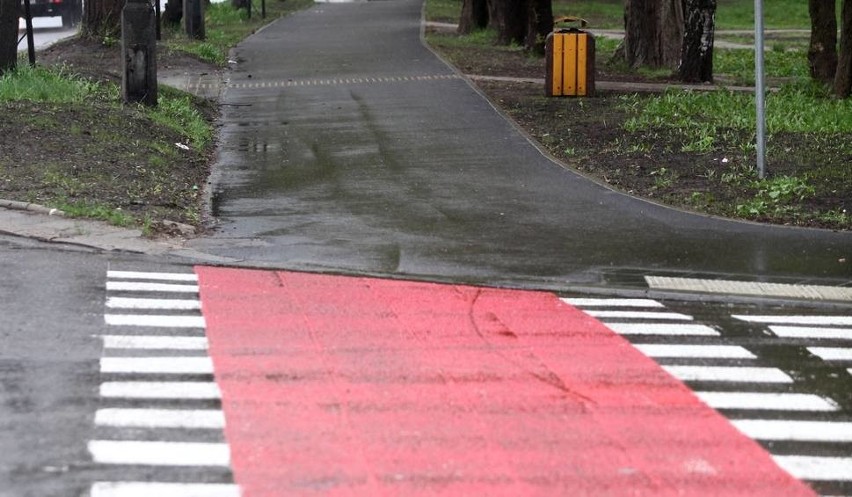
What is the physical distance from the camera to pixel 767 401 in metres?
8.24

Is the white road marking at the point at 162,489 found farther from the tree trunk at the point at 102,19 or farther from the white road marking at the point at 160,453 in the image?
the tree trunk at the point at 102,19

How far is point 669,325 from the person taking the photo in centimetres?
1023

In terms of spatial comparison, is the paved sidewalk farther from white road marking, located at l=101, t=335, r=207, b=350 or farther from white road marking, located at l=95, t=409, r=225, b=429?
white road marking, located at l=95, t=409, r=225, b=429

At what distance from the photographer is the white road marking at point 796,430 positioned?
756 centimetres

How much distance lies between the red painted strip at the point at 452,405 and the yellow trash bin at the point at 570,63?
44.9ft

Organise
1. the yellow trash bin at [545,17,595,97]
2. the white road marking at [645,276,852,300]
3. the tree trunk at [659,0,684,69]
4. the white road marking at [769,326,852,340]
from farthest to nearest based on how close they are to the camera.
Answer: the tree trunk at [659,0,684,69]
the yellow trash bin at [545,17,595,97]
the white road marking at [645,276,852,300]
the white road marking at [769,326,852,340]

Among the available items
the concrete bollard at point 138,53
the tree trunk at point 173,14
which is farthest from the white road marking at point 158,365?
the tree trunk at point 173,14

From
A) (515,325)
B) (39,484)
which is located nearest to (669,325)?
(515,325)

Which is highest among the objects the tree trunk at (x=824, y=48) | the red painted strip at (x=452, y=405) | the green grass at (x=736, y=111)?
the tree trunk at (x=824, y=48)

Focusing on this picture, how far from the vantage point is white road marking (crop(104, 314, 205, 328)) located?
31.4 feet

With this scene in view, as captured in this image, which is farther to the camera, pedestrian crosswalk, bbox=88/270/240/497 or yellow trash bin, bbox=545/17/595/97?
yellow trash bin, bbox=545/17/595/97

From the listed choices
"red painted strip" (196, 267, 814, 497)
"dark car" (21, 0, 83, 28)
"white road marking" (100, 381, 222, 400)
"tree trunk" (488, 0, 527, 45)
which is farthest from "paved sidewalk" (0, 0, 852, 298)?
"dark car" (21, 0, 83, 28)

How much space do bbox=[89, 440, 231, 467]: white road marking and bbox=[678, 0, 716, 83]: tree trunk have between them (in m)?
22.1

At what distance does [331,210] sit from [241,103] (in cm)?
1025
